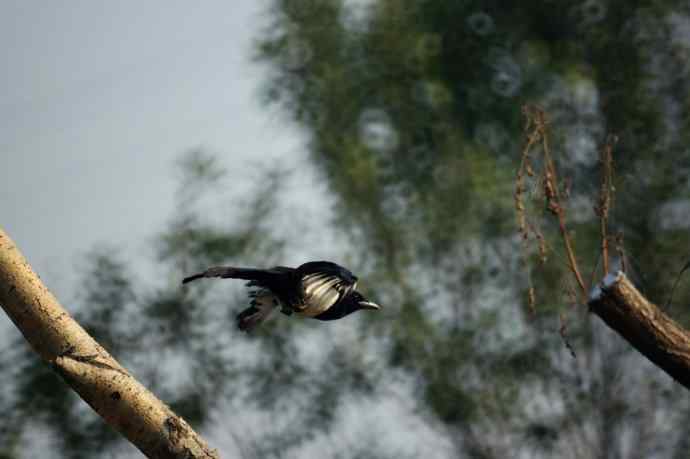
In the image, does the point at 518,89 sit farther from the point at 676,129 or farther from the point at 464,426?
the point at 464,426

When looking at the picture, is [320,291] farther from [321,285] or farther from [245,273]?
[245,273]

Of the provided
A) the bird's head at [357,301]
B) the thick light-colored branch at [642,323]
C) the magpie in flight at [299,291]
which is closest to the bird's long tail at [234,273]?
the magpie in flight at [299,291]

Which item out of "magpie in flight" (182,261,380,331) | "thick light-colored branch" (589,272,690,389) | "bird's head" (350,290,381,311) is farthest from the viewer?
"bird's head" (350,290,381,311)

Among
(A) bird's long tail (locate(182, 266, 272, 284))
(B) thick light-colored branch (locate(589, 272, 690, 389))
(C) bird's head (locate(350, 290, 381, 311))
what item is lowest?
(B) thick light-colored branch (locate(589, 272, 690, 389))

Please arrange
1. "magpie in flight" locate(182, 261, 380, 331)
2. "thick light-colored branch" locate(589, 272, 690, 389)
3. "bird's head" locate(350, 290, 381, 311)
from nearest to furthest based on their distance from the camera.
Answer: "thick light-colored branch" locate(589, 272, 690, 389), "magpie in flight" locate(182, 261, 380, 331), "bird's head" locate(350, 290, 381, 311)

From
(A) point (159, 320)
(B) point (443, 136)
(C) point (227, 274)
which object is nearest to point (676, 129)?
(B) point (443, 136)

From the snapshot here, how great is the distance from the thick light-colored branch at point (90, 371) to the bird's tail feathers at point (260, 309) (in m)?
0.24

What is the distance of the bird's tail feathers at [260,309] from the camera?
2172 mm

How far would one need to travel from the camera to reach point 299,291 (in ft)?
7.01

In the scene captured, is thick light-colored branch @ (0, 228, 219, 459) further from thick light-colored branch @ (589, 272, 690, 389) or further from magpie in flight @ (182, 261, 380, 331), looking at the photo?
thick light-colored branch @ (589, 272, 690, 389)

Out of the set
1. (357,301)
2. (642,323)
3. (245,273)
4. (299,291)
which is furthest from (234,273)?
(642,323)

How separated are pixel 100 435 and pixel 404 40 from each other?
302 cm

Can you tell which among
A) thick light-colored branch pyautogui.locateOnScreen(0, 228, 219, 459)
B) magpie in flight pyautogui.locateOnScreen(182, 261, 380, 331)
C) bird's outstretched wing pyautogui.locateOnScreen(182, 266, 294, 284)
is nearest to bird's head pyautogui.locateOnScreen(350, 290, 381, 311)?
magpie in flight pyautogui.locateOnScreen(182, 261, 380, 331)

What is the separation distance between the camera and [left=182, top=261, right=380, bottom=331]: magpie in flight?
2.13 metres
